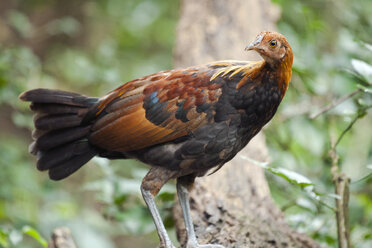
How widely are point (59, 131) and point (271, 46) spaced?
5.39ft

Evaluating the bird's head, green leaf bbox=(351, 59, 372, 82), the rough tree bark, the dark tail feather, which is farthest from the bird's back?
green leaf bbox=(351, 59, 372, 82)

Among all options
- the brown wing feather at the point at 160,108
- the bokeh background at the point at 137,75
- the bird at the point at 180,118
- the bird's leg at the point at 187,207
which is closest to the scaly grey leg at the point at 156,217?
the bird at the point at 180,118

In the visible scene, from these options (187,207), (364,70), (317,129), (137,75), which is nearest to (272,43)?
(364,70)

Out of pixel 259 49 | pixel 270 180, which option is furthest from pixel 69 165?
pixel 270 180

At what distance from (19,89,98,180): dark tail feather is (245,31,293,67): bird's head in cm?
129

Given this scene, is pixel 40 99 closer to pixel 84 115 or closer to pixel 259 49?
pixel 84 115

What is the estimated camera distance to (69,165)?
3260mm

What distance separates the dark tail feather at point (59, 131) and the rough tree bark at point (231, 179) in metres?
0.91

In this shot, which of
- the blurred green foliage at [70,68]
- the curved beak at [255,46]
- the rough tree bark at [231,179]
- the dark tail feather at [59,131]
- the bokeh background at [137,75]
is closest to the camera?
the curved beak at [255,46]

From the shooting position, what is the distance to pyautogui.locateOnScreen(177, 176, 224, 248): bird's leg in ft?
9.56

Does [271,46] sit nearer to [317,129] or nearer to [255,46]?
[255,46]

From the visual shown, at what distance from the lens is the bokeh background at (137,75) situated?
3697mm

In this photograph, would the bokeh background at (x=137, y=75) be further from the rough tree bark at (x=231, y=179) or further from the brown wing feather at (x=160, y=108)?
the brown wing feather at (x=160, y=108)

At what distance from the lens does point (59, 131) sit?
10.7ft
